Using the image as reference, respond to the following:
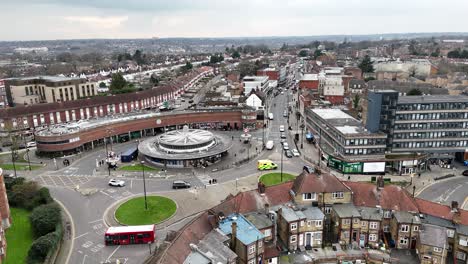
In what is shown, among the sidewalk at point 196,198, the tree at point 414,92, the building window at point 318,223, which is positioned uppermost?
the tree at point 414,92

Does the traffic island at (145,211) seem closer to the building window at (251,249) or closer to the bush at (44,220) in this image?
the bush at (44,220)

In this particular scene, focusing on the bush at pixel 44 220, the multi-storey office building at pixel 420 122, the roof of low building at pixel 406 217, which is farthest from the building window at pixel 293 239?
the multi-storey office building at pixel 420 122

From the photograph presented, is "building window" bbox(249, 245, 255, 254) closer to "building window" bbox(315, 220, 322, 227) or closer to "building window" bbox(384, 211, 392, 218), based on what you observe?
"building window" bbox(315, 220, 322, 227)

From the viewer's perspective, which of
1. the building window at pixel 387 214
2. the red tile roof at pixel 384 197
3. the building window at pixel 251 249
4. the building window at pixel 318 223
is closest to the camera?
the building window at pixel 251 249

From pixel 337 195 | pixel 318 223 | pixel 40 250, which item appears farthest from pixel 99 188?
pixel 337 195

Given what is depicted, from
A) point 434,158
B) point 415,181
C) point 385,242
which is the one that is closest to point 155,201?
point 385,242

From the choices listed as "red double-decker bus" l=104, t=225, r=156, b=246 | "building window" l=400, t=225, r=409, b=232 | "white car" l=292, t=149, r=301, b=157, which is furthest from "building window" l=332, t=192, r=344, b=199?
"white car" l=292, t=149, r=301, b=157

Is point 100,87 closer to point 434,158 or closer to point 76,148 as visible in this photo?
point 76,148
